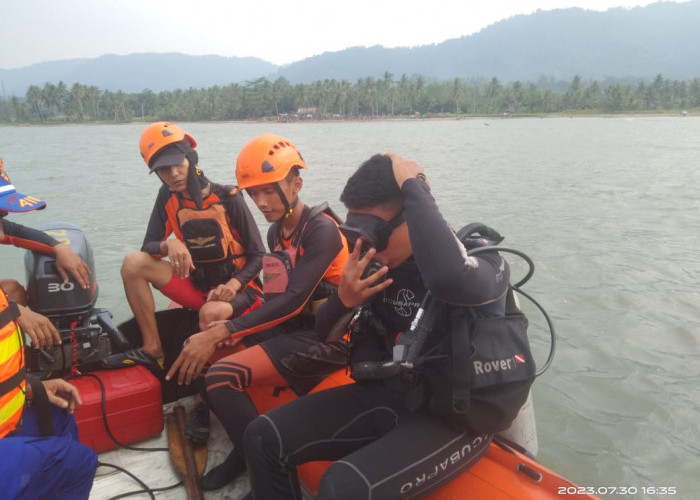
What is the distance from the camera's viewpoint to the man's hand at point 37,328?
9.73ft

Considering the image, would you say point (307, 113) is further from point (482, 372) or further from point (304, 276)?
point (482, 372)

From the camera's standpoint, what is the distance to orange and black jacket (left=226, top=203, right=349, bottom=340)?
2928 millimetres

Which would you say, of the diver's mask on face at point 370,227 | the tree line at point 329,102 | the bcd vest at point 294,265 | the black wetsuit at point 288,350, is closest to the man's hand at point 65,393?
the black wetsuit at point 288,350

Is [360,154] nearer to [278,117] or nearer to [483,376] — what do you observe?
[483,376]

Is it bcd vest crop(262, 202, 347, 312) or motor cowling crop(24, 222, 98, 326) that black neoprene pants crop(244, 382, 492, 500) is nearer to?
bcd vest crop(262, 202, 347, 312)

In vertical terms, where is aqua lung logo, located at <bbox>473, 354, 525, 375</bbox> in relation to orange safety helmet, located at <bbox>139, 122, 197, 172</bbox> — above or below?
below

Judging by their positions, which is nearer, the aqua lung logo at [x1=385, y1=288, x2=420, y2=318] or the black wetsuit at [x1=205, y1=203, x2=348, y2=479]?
the aqua lung logo at [x1=385, y1=288, x2=420, y2=318]

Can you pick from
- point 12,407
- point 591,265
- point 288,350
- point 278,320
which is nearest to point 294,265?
point 278,320

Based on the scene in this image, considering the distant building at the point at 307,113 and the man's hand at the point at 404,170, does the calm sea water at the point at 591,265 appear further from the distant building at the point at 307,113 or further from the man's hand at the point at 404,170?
the distant building at the point at 307,113

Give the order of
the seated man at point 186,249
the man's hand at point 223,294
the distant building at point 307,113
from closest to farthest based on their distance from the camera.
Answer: the man's hand at point 223,294
the seated man at point 186,249
the distant building at point 307,113

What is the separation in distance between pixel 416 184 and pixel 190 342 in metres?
1.63

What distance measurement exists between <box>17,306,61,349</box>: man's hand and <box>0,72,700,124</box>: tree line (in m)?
105

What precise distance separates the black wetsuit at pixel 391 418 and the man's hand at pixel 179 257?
138cm

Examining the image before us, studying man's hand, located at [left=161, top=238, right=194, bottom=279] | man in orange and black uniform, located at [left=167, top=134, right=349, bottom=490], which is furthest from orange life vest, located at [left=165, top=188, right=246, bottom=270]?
man in orange and black uniform, located at [left=167, top=134, right=349, bottom=490]
